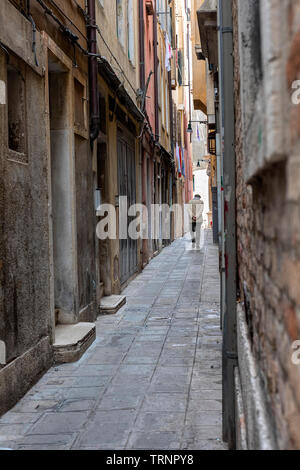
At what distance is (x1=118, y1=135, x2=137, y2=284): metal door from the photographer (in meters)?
12.7

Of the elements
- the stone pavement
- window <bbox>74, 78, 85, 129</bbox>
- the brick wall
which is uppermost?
window <bbox>74, 78, 85, 129</bbox>

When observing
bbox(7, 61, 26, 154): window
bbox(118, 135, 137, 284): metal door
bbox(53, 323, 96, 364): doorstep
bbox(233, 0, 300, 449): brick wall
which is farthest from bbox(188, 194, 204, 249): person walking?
bbox(233, 0, 300, 449): brick wall

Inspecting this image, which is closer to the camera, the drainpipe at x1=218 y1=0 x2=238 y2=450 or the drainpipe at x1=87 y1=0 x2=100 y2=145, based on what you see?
the drainpipe at x1=218 y1=0 x2=238 y2=450

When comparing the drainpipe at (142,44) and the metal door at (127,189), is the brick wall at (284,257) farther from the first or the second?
the drainpipe at (142,44)

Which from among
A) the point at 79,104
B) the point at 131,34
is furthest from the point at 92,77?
the point at 131,34

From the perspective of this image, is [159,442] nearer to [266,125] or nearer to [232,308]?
[232,308]

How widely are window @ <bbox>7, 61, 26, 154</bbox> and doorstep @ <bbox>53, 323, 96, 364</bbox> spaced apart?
2.24 m

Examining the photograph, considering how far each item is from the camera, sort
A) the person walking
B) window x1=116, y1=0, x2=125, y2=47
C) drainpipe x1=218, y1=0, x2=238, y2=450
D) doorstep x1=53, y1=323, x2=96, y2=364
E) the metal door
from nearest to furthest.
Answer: drainpipe x1=218, y1=0, x2=238, y2=450 → doorstep x1=53, y1=323, x2=96, y2=364 → the metal door → window x1=116, y1=0, x2=125, y2=47 → the person walking

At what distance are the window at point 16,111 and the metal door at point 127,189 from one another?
6.57 m

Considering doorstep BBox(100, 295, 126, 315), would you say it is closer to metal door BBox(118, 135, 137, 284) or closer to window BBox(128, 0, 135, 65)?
metal door BBox(118, 135, 137, 284)

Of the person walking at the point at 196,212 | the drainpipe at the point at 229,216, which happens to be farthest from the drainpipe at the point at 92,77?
the person walking at the point at 196,212

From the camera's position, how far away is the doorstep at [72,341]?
6797 mm

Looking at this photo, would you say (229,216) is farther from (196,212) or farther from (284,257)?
(196,212)

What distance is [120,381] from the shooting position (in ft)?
19.9
